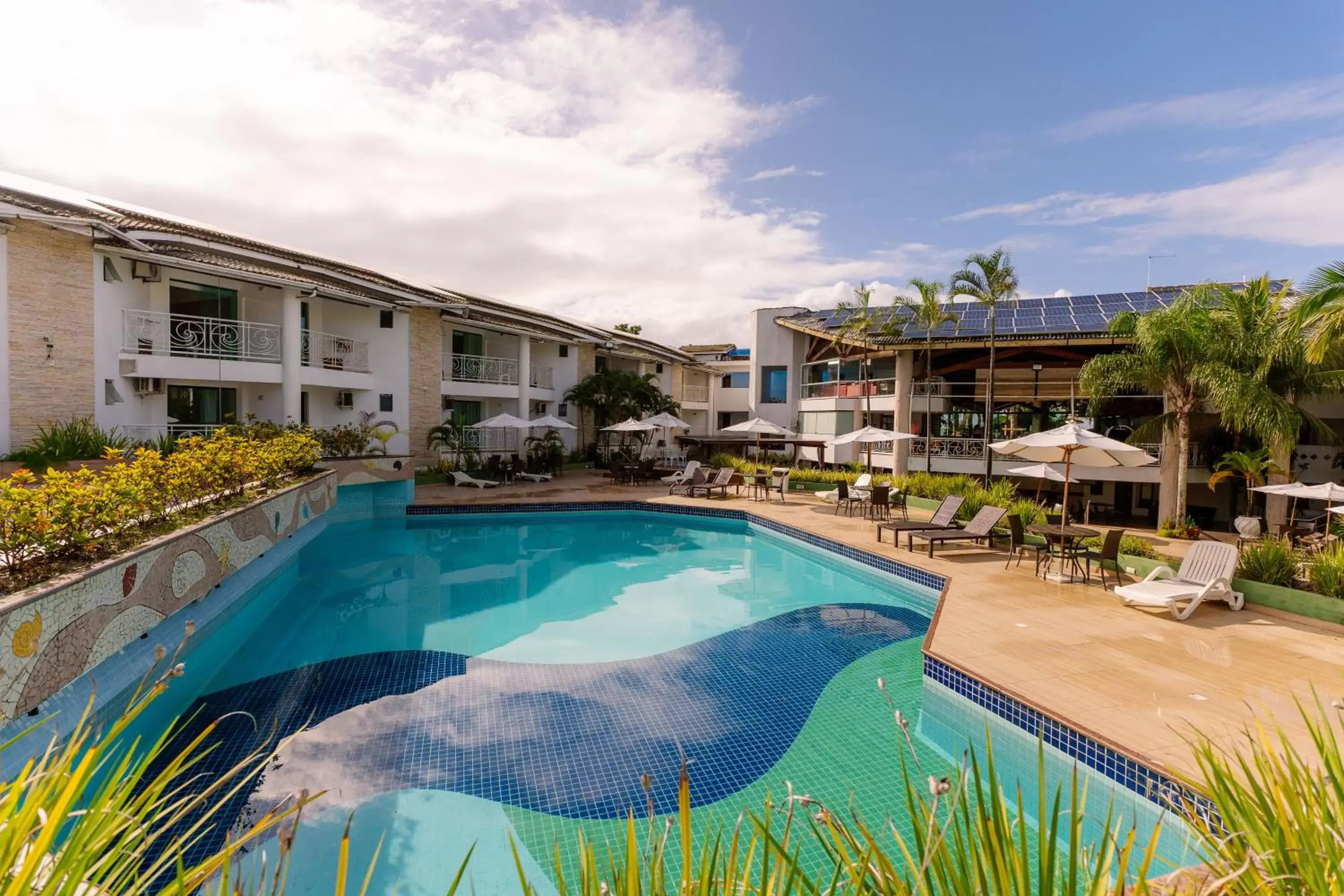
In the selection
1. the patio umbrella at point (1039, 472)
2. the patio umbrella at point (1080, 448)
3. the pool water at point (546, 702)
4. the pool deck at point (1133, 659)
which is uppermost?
the patio umbrella at point (1080, 448)

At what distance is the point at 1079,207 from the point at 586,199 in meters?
16.4

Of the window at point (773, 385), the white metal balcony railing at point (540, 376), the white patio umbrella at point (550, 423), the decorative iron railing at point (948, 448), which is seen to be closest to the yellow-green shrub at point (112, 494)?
the white patio umbrella at point (550, 423)

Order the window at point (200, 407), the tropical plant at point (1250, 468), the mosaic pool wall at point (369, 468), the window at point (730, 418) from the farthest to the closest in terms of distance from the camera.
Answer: the window at point (730, 418) → the mosaic pool wall at point (369, 468) → the window at point (200, 407) → the tropical plant at point (1250, 468)

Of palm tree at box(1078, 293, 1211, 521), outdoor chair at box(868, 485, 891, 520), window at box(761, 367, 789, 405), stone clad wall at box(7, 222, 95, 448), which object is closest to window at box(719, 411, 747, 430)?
window at box(761, 367, 789, 405)

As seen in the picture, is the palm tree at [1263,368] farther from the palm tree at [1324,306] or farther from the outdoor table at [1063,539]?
the outdoor table at [1063,539]

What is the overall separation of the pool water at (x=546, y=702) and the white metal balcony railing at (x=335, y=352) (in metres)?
9.16

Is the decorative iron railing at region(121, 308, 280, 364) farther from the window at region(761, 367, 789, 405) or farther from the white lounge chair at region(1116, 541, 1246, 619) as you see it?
the window at region(761, 367, 789, 405)

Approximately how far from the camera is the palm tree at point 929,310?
65.0 ft

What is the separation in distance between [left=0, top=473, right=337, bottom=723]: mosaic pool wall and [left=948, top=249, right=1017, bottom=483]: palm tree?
58.3 feet

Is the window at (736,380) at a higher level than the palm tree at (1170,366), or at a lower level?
higher

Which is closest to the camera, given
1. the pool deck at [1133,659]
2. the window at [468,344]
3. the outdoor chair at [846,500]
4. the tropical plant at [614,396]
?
the pool deck at [1133,659]

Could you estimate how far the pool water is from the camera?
5.24m

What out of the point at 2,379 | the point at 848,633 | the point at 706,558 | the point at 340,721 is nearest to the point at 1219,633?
the point at 848,633

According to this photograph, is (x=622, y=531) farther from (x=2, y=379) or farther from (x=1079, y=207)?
(x=1079, y=207)
